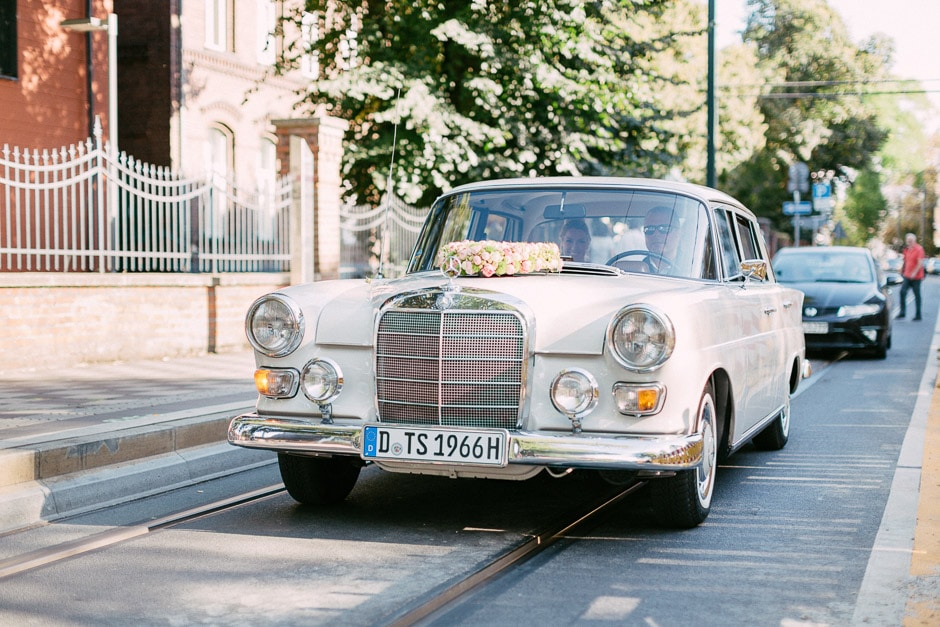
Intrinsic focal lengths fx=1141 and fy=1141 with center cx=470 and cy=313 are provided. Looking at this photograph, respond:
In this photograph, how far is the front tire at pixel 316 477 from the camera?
6035 mm

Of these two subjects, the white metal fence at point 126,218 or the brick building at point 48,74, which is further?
the brick building at point 48,74

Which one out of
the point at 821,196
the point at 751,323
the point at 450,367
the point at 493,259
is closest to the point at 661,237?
the point at 751,323

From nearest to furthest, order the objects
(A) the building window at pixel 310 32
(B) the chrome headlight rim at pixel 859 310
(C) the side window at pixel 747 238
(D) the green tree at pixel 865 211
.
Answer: (C) the side window at pixel 747 238 → (B) the chrome headlight rim at pixel 859 310 → (A) the building window at pixel 310 32 → (D) the green tree at pixel 865 211

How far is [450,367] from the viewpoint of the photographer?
5305 millimetres

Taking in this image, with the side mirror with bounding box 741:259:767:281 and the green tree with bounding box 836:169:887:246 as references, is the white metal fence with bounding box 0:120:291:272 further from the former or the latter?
the green tree with bounding box 836:169:887:246

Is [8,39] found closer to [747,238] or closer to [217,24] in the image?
[217,24]

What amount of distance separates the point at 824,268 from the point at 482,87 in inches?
225

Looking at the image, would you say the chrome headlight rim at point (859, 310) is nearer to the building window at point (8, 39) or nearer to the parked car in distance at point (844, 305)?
the parked car in distance at point (844, 305)

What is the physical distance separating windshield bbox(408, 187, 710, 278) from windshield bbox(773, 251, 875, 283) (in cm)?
1059

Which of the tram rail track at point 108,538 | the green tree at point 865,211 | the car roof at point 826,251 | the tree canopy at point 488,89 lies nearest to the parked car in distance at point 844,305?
the car roof at point 826,251

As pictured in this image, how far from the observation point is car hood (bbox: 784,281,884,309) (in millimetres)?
15406

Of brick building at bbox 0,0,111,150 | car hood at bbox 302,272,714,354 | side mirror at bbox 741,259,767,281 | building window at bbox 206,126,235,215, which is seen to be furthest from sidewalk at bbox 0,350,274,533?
building window at bbox 206,126,235,215

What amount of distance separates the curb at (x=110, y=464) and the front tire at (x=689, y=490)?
9.88ft

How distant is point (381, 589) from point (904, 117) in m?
79.4
